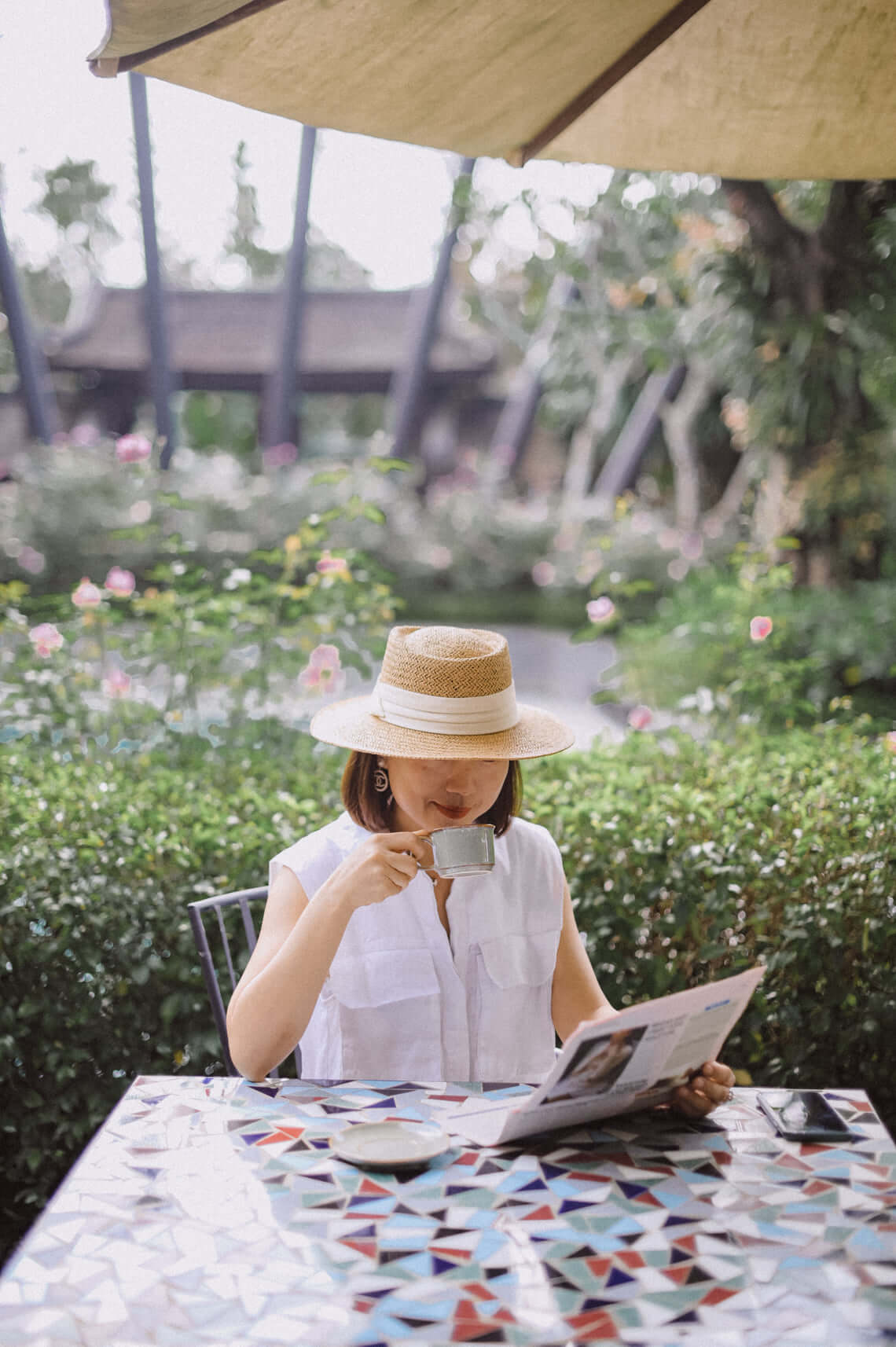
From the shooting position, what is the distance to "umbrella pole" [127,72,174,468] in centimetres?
766

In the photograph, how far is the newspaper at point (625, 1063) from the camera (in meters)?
1.38

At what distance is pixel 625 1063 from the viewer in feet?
4.70

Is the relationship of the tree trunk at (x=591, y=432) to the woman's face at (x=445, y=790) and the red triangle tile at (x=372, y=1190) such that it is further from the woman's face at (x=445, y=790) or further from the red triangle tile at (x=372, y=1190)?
the red triangle tile at (x=372, y=1190)

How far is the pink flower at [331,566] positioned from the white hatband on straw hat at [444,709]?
188 cm

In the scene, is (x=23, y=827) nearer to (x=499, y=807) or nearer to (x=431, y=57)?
(x=499, y=807)

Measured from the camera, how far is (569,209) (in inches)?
322

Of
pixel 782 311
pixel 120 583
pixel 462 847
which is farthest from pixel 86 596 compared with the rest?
pixel 782 311

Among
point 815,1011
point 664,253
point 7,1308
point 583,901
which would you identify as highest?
point 664,253

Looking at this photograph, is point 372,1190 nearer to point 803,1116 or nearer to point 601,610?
point 803,1116

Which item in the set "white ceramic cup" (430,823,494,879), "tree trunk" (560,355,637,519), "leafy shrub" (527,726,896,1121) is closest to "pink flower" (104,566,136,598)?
"leafy shrub" (527,726,896,1121)

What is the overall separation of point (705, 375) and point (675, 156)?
35.4 feet

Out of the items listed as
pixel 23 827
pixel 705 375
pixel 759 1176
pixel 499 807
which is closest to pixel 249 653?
pixel 23 827

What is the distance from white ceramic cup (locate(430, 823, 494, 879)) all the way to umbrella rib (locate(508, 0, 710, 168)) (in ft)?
4.73

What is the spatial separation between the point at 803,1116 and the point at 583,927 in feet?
3.49
